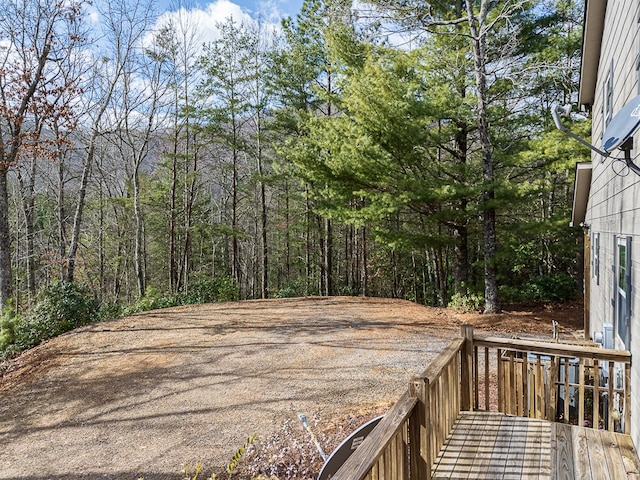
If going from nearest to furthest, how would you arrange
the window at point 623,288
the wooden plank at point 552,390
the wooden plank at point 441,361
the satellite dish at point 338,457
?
1. the wooden plank at point 441,361
2. the satellite dish at point 338,457
3. the wooden plank at point 552,390
4. the window at point 623,288

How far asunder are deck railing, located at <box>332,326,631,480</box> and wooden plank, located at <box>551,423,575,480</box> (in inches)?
9.2

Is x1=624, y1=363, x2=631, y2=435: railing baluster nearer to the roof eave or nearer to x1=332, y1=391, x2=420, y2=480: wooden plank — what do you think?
x1=332, y1=391, x2=420, y2=480: wooden plank

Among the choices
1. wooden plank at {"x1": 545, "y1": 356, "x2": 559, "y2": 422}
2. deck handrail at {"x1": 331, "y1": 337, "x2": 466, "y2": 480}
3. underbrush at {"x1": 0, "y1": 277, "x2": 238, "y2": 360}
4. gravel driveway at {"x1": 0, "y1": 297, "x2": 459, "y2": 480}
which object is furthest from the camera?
underbrush at {"x1": 0, "y1": 277, "x2": 238, "y2": 360}

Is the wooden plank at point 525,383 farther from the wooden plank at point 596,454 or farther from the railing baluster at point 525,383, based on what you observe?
the wooden plank at point 596,454

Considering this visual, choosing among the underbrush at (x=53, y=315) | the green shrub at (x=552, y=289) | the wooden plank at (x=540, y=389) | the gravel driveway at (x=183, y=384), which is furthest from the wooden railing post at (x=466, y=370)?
the green shrub at (x=552, y=289)

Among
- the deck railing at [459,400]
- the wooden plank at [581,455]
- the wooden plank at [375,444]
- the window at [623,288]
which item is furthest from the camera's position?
the window at [623,288]

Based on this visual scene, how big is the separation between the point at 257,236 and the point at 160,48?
11.6 metres

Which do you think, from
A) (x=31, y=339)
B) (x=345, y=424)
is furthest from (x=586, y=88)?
(x=31, y=339)

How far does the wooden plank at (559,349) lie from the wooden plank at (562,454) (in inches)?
24.1

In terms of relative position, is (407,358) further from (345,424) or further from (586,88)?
(586,88)

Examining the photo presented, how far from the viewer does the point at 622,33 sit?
13.9 feet

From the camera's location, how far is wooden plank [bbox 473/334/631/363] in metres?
3.25

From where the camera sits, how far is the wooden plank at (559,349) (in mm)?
3246

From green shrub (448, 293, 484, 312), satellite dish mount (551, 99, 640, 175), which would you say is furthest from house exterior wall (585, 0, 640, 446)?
green shrub (448, 293, 484, 312)
